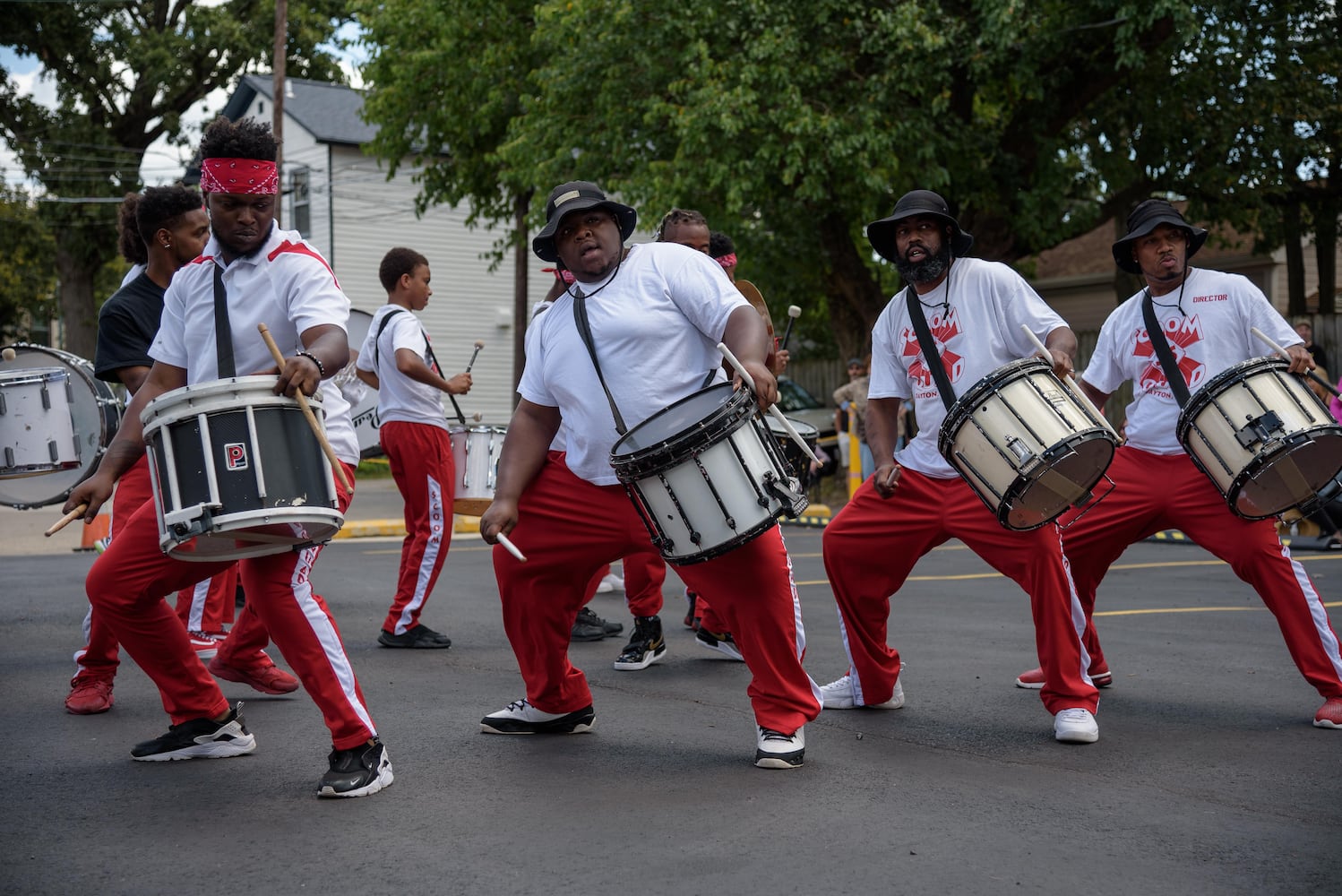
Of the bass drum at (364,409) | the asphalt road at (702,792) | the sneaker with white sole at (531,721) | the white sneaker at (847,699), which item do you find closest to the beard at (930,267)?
the white sneaker at (847,699)

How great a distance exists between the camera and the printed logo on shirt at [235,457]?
471 centimetres

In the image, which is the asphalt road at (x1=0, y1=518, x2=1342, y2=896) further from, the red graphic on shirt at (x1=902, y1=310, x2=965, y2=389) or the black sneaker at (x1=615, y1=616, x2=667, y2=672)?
the red graphic on shirt at (x1=902, y1=310, x2=965, y2=389)

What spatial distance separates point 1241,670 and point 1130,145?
1676 cm

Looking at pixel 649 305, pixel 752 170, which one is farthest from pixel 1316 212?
pixel 649 305

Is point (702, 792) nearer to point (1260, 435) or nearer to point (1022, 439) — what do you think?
point (1022, 439)

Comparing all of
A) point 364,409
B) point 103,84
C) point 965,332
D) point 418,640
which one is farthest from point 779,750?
point 103,84

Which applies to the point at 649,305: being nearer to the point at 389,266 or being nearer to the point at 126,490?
the point at 126,490

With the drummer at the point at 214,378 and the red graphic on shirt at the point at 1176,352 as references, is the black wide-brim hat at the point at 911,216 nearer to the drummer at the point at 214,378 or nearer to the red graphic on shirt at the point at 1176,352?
the red graphic on shirt at the point at 1176,352

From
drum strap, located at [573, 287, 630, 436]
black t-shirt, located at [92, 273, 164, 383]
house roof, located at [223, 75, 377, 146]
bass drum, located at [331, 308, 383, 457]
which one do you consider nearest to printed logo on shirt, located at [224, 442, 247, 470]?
drum strap, located at [573, 287, 630, 436]

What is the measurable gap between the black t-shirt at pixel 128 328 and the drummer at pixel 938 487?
3.48 metres

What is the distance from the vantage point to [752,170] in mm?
20156

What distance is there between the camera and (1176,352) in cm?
669

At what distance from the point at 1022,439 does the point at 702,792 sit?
177 centimetres

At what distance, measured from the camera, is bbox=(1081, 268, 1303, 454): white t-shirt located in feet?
21.5
